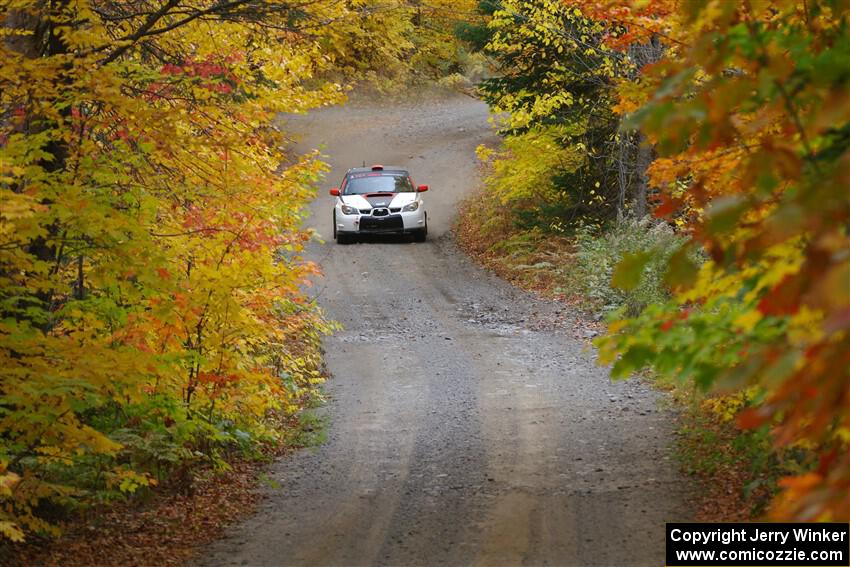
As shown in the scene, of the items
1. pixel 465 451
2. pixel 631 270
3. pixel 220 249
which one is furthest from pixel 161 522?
pixel 631 270

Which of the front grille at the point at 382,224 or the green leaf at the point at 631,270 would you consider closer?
the green leaf at the point at 631,270

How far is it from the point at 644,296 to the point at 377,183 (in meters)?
11.3

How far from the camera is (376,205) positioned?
25.1 meters

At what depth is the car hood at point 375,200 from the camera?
Answer: 82.2 feet

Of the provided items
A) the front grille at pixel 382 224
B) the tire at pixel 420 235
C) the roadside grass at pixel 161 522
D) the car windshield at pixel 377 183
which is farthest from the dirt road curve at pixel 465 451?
the tire at pixel 420 235

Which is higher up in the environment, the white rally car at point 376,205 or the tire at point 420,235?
the white rally car at point 376,205

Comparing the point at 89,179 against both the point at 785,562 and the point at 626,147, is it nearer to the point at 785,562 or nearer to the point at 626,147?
the point at 785,562

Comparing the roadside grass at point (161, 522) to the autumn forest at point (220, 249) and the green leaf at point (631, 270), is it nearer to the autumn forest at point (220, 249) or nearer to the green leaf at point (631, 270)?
the autumn forest at point (220, 249)

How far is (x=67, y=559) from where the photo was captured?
25.7 feet

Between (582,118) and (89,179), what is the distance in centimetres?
1470

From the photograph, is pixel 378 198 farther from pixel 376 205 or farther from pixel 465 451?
pixel 465 451

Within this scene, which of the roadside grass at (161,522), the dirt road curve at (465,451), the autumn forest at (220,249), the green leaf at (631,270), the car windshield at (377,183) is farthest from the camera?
the car windshield at (377,183)
